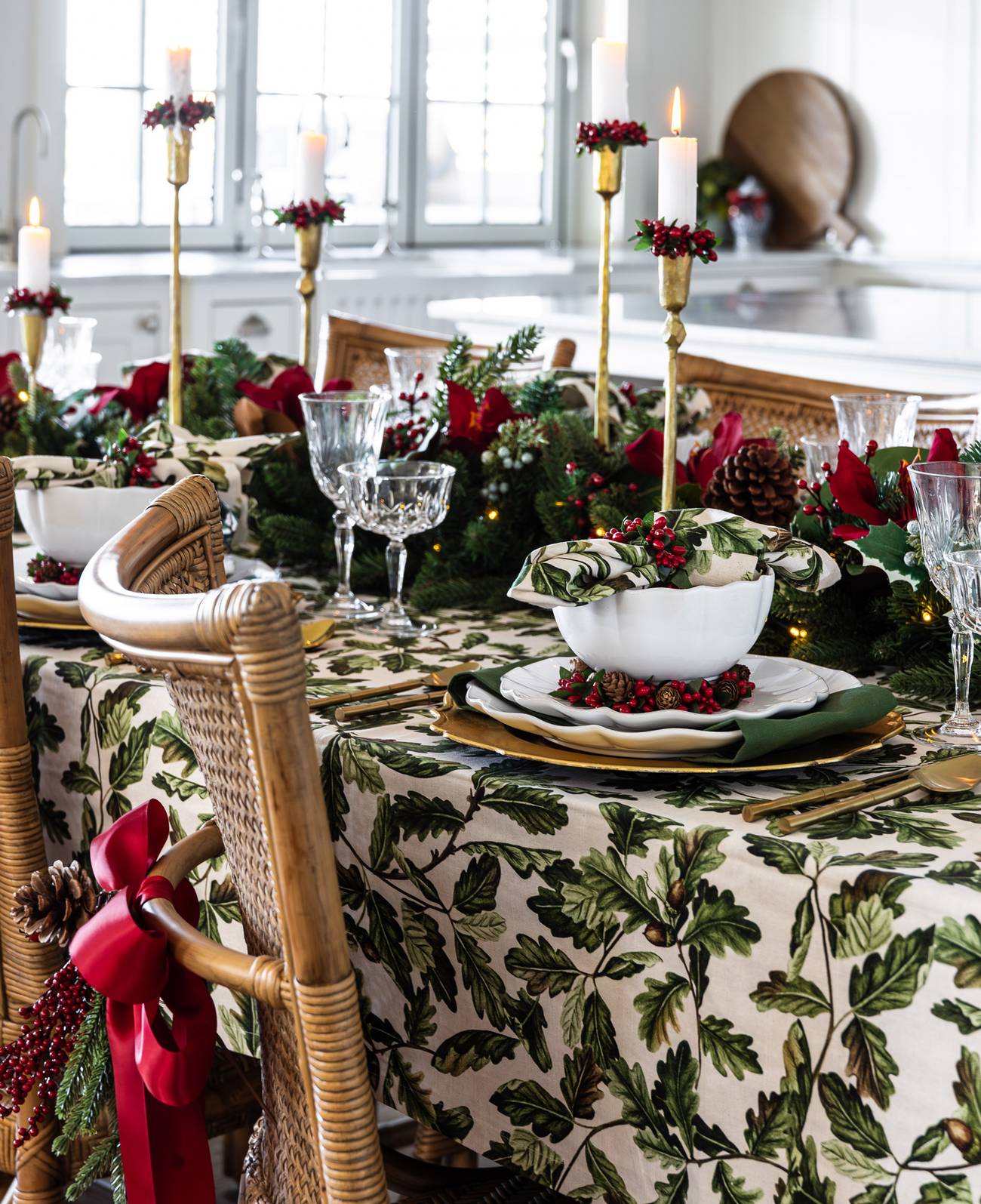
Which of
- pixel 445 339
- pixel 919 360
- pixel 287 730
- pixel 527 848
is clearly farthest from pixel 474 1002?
pixel 919 360

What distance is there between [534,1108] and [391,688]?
0.32 meters

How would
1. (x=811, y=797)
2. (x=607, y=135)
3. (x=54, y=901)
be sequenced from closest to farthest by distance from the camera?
(x=811, y=797) → (x=54, y=901) → (x=607, y=135)

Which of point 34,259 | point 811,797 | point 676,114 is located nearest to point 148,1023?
point 811,797

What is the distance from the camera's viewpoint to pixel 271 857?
2.44 ft

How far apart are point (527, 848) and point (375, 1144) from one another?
Answer: 0.17 m

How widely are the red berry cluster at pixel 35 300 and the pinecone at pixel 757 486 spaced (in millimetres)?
813

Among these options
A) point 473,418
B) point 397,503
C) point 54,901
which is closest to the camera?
point 54,901

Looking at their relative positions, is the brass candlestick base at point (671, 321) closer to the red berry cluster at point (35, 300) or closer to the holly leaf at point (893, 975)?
the holly leaf at point (893, 975)

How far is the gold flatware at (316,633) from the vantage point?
4.00 feet

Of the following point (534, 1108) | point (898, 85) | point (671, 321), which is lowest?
point (534, 1108)

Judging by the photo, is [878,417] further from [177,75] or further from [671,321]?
[177,75]

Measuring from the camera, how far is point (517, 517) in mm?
1422

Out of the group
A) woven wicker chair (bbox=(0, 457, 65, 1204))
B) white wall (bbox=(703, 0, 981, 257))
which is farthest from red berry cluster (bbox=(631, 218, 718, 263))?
white wall (bbox=(703, 0, 981, 257))

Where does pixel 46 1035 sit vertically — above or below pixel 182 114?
below
